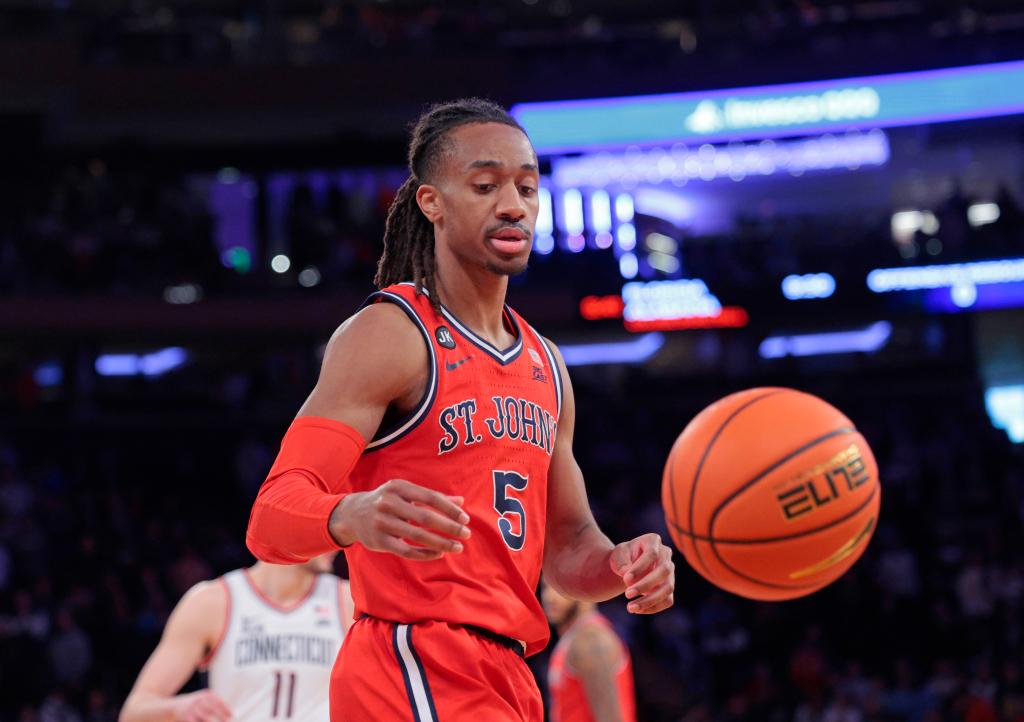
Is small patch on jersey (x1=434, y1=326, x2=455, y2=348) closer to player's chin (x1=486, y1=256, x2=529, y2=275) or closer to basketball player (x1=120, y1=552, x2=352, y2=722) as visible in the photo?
player's chin (x1=486, y1=256, x2=529, y2=275)

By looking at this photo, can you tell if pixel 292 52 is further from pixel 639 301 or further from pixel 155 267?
pixel 639 301

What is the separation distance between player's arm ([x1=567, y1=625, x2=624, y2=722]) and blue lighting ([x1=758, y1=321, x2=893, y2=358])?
1387 cm

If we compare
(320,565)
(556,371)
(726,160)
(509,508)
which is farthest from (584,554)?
(726,160)

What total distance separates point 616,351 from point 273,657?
15.5m

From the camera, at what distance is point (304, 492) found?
236 cm

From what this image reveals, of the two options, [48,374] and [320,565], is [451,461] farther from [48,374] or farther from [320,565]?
[48,374]

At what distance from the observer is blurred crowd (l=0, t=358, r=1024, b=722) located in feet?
37.4

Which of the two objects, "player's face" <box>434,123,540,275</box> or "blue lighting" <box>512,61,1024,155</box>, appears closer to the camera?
"player's face" <box>434,123,540,275</box>

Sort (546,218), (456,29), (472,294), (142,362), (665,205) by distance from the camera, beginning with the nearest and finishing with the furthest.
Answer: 1. (472,294)
2. (546,218)
3. (456,29)
4. (665,205)
5. (142,362)

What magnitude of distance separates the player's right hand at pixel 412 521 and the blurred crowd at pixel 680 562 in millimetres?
9333

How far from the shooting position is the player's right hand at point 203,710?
3914mm

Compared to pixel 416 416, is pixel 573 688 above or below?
below

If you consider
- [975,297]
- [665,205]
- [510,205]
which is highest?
[665,205]

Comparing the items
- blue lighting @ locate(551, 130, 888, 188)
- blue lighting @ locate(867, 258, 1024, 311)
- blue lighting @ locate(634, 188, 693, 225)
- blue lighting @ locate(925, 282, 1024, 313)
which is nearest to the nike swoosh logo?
blue lighting @ locate(867, 258, 1024, 311)
